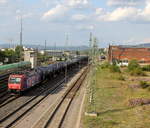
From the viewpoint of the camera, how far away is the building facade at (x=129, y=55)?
112438mm

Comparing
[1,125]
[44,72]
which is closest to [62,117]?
[1,125]

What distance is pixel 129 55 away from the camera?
114 metres

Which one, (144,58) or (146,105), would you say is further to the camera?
(144,58)

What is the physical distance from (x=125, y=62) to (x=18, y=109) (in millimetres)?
90976

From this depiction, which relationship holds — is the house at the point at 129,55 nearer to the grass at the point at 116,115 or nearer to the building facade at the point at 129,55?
the building facade at the point at 129,55

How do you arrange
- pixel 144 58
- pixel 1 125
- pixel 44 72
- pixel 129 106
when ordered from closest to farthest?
1. pixel 1 125
2. pixel 129 106
3. pixel 44 72
4. pixel 144 58

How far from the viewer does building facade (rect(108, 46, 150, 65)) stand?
112 meters

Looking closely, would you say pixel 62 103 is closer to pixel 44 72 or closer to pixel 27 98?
pixel 27 98

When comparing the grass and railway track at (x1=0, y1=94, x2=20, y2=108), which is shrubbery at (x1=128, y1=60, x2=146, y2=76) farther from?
railway track at (x1=0, y1=94, x2=20, y2=108)

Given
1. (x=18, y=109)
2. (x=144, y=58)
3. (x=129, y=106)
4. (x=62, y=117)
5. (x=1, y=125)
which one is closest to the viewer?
(x=1, y=125)

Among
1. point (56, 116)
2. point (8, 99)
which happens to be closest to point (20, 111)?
point (56, 116)

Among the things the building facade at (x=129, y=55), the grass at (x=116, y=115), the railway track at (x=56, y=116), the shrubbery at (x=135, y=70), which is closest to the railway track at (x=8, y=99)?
the railway track at (x=56, y=116)

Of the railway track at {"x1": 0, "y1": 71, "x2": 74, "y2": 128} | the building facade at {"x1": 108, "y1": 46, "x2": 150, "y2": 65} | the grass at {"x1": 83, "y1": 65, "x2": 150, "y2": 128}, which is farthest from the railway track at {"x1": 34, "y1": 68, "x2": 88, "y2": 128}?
the building facade at {"x1": 108, "y1": 46, "x2": 150, "y2": 65}

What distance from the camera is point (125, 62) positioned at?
113562 millimetres
